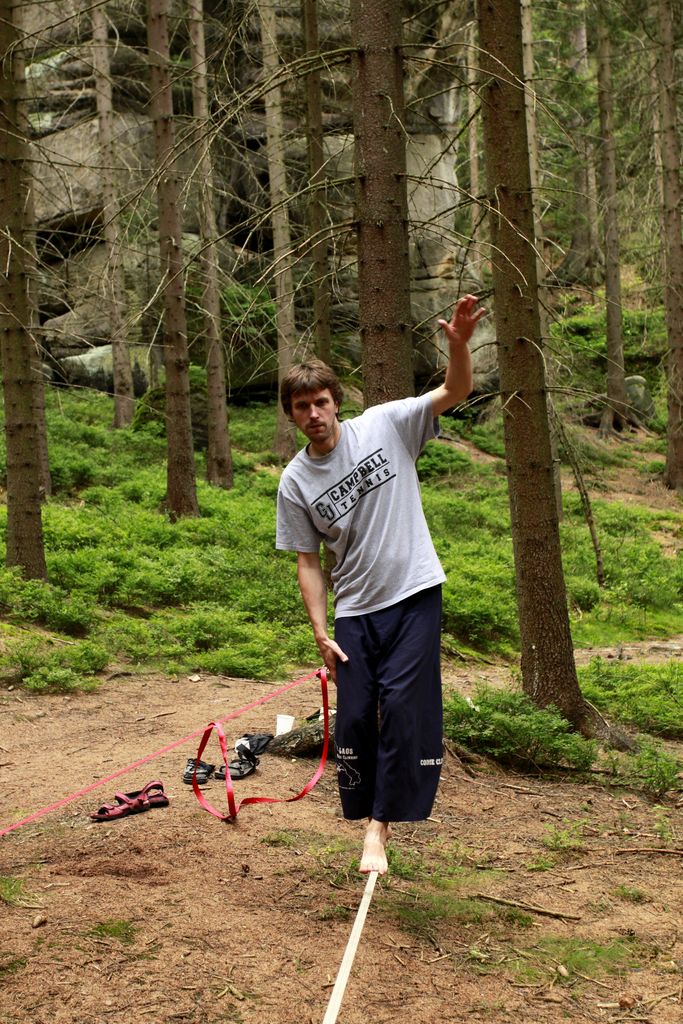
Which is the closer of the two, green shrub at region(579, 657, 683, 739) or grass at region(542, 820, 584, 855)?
grass at region(542, 820, 584, 855)

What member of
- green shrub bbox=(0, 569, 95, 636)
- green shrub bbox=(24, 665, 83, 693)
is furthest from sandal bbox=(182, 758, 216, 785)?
green shrub bbox=(0, 569, 95, 636)

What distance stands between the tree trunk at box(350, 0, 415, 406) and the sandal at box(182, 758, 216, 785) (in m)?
2.57

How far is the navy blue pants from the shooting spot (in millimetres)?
4008

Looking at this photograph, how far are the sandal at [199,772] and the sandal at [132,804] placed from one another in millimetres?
290

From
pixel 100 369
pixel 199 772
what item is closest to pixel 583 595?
pixel 199 772

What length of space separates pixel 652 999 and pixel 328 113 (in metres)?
23.2

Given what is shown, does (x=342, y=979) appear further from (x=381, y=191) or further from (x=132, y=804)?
(x=381, y=191)

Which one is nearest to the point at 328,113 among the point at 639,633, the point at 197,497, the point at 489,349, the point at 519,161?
the point at 489,349

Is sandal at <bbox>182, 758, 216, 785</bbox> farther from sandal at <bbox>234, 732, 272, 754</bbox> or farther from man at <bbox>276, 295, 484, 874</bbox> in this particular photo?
man at <bbox>276, 295, 484, 874</bbox>

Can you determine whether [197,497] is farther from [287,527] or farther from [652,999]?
[652,999]

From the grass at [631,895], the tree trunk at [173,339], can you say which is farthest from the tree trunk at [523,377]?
the tree trunk at [173,339]

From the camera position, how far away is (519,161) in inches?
273

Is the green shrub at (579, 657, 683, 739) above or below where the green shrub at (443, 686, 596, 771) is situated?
below

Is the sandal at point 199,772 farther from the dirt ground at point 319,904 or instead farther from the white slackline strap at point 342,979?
the white slackline strap at point 342,979
